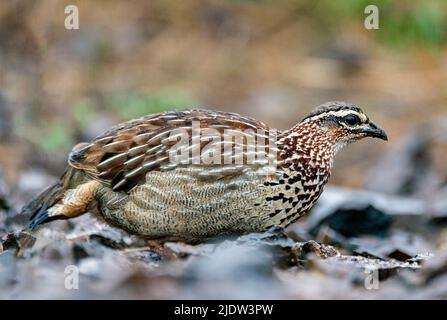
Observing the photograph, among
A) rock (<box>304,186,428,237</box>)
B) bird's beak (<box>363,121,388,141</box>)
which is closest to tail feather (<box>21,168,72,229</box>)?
bird's beak (<box>363,121,388,141</box>)

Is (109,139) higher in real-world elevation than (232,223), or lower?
higher

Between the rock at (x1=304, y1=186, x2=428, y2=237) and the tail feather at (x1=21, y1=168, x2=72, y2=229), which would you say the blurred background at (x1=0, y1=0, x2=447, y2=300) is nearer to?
the rock at (x1=304, y1=186, x2=428, y2=237)

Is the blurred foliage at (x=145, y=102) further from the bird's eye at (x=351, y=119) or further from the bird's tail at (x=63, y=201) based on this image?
the bird's eye at (x=351, y=119)

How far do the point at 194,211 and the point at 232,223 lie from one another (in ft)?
0.88

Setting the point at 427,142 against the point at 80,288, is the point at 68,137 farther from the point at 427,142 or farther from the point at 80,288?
the point at 80,288

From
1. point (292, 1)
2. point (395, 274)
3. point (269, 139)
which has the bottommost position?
point (395, 274)

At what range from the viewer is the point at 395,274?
639 centimetres

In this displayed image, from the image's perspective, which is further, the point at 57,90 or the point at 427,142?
the point at 57,90

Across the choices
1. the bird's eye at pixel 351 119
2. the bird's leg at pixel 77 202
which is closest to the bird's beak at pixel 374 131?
the bird's eye at pixel 351 119

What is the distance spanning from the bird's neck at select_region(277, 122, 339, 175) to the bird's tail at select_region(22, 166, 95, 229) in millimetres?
1418

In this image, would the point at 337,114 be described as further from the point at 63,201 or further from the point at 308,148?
the point at 63,201
